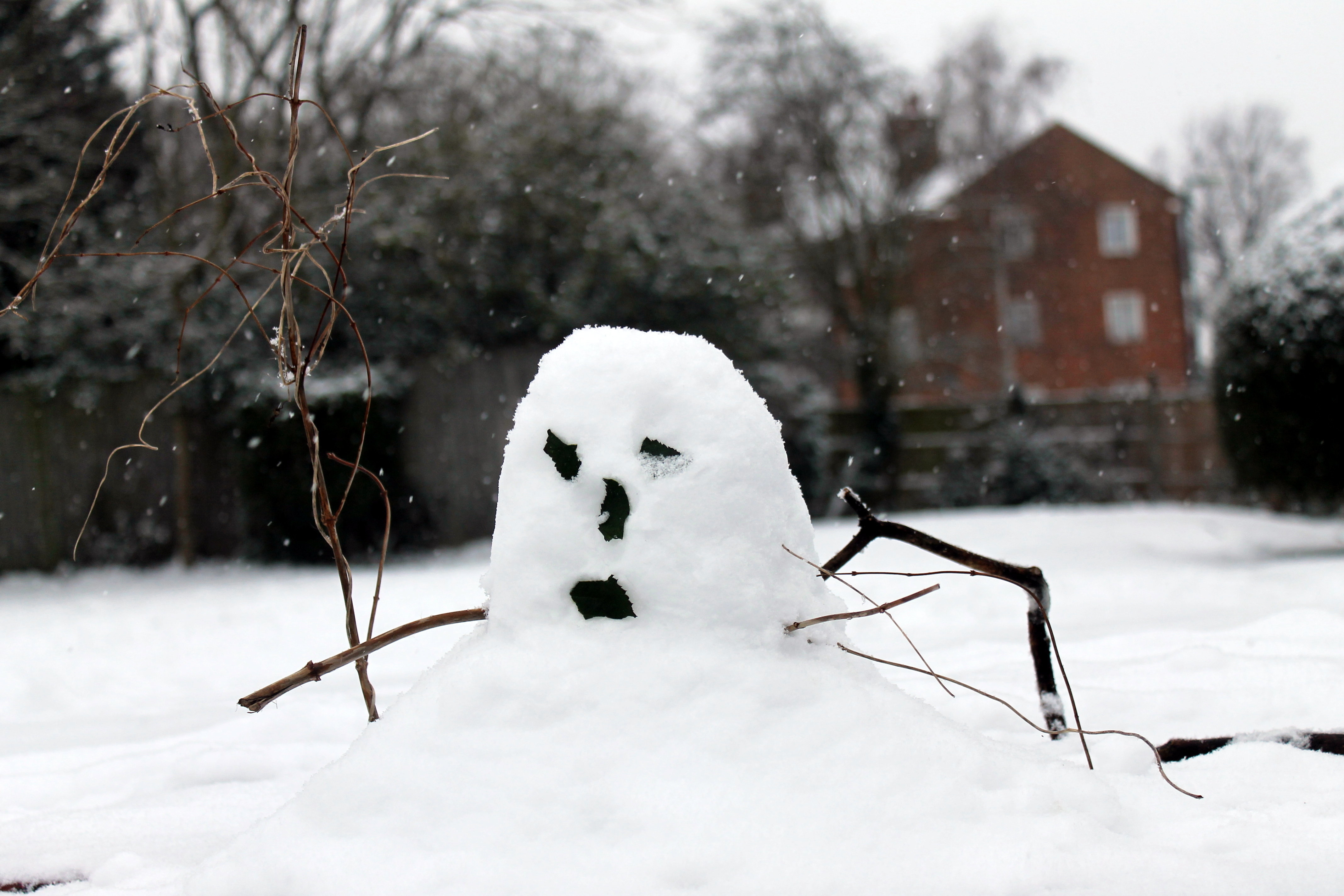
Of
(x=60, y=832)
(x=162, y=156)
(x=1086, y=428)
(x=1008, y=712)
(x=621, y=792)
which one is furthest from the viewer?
(x=1086, y=428)

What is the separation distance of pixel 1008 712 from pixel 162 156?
1073cm

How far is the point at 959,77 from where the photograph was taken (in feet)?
55.6

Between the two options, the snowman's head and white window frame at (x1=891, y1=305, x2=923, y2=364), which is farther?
white window frame at (x1=891, y1=305, x2=923, y2=364)

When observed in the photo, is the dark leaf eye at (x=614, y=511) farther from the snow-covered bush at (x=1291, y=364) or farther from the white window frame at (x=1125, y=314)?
the white window frame at (x=1125, y=314)

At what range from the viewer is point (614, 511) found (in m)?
1.73

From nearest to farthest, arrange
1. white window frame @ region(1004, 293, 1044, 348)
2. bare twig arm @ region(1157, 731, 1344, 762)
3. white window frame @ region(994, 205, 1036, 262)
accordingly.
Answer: bare twig arm @ region(1157, 731, 1344, 762) < white window frame @ region(994, 205, 1036, 262) < white window frame @ region(1004, 293, 1044, 348)

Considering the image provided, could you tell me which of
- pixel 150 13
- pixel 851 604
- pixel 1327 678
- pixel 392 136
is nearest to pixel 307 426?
pixel 1327 678

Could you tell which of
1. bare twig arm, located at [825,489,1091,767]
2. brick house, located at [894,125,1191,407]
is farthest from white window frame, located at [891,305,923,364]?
bare twig arm, located at [825,489,1091,767]

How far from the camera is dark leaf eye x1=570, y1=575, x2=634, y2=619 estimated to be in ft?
5.59

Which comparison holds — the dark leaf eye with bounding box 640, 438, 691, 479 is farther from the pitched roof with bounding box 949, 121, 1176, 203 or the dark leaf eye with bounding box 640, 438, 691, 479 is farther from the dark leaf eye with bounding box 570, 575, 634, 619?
the pitched roof with bounding box 949, 121, 1176, 203

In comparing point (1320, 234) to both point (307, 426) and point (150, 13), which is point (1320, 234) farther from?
point (150, 13)

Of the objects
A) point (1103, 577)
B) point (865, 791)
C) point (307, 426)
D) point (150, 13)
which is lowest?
point (1103, 577)

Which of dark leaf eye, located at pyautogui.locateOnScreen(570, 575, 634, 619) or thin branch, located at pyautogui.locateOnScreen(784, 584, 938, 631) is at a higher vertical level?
dark leaf eye, located at pyautogui.locateOnScreen(570, 575, 634, 619)

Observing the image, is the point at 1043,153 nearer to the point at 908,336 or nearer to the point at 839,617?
the point at 908,336
